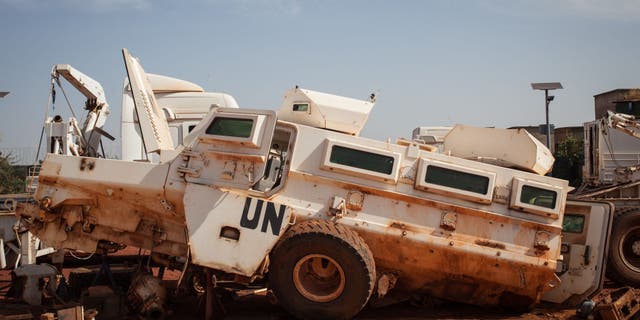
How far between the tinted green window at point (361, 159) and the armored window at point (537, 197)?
1.53m

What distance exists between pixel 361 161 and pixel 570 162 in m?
21.4

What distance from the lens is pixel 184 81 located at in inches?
459

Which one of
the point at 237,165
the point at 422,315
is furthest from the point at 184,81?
A: the point at 422,315

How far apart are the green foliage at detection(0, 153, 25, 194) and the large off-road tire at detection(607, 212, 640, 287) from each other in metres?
23.4

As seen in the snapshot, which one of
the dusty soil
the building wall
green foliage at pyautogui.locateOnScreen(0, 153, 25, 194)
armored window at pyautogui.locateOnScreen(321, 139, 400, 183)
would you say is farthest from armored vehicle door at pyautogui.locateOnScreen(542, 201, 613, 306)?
the building wall

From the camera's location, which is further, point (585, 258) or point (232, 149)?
point (585, 258)

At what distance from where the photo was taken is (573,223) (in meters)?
8.63

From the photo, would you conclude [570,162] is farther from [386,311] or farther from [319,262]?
[319,262]

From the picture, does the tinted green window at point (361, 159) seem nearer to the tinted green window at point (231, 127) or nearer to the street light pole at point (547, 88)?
the tinted green window at point (231, 127)

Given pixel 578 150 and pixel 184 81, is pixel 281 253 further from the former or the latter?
pixel 578 150

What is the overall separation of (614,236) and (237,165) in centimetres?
664

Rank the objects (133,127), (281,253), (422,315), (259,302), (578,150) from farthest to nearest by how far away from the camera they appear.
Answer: (578,150) < (133,127) < (259,302) < (422,315) < (281,253)

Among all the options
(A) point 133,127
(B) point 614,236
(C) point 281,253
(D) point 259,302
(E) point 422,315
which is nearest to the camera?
(C) point 281,253

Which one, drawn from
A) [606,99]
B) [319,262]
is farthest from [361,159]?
[606,99]
